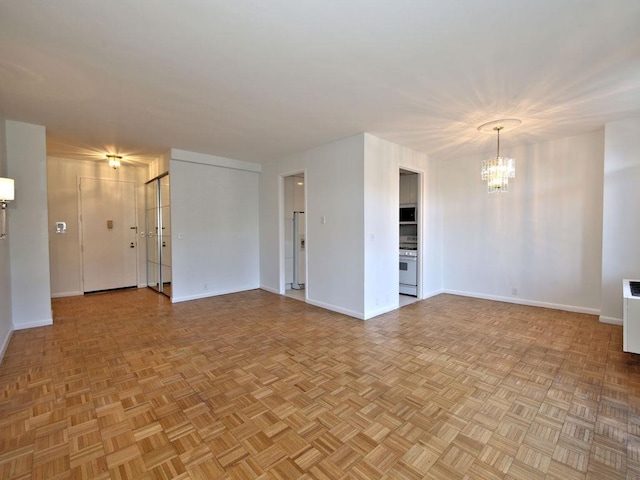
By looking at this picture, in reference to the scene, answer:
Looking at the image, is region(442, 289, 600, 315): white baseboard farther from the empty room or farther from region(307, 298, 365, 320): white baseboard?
region(307, 298, 365, 320): white baseboard

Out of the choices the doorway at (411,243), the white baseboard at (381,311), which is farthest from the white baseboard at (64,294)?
the doorway at (411,243)

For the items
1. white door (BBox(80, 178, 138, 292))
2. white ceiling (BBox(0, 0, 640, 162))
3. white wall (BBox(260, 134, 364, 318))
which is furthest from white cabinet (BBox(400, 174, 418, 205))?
white door (BBox(80, 178, 138, 292))

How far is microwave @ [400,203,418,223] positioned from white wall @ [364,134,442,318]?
240 millimetres

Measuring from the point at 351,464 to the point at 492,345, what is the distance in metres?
2.42

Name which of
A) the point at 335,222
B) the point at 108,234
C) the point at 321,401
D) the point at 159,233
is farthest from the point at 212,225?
the point at 321,401

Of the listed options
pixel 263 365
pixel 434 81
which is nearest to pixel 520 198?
pixel 434 81

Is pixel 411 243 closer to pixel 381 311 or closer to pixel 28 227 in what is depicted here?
pixel 381 311

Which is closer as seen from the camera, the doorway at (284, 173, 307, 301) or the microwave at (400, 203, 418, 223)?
the microwave at (400, 203, 418, 223)

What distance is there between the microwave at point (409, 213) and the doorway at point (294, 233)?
201cm

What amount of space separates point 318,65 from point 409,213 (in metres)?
3.87

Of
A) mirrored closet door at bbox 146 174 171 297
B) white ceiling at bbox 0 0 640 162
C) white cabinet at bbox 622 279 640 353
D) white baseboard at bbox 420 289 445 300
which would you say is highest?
white ceiling at bbox 0 0 640 162

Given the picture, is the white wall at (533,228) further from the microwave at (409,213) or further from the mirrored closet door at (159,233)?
the mirrored closet door at (159,233)

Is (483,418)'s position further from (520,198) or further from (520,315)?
(520,198)

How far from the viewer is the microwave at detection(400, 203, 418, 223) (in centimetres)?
560
